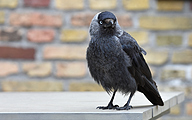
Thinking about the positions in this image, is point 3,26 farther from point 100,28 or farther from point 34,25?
point 100,28

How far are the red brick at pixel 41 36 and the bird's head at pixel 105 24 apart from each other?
1.15 metres

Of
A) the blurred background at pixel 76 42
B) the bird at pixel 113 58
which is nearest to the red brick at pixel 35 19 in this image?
the blurred background at pixel 76 42

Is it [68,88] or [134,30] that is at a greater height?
[134,30]

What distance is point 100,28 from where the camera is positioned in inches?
55.5

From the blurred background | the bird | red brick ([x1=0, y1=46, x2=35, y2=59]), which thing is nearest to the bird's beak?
the bird

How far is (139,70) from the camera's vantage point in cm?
146

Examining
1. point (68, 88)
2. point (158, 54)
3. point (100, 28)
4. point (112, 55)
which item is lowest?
point (68, 88)

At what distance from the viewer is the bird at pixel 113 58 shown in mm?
1367

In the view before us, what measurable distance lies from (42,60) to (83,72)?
298 mm

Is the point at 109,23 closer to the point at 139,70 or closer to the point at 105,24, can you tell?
the point at 105,24

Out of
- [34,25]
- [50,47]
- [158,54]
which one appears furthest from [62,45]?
[158,54]

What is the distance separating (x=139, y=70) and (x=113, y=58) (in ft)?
0.51

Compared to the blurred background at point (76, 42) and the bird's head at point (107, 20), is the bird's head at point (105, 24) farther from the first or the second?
the blurred background at point (76, 42)

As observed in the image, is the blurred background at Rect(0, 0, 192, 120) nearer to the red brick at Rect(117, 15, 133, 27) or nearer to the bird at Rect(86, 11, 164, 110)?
the red brick at Rect(117, 15, 133, 27)
